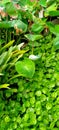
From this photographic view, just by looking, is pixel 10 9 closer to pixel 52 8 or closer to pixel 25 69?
pixel 52 8

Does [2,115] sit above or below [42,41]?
below

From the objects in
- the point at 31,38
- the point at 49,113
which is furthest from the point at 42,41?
the point at 49,113

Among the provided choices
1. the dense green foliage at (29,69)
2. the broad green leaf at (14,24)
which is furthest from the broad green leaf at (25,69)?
the broad green leaf at (14,24)

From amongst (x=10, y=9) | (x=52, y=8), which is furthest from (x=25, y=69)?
(x=52, y=8)

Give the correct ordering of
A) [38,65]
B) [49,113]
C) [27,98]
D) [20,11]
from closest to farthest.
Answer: [49,113] → [27,98] → [38,65] → [20,11]

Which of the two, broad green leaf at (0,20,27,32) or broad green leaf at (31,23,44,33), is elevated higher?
broad green leaf at (0,20,27,32)

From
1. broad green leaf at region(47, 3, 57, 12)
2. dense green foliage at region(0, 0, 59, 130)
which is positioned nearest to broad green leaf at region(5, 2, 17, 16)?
dense green foliage at region(0, 0, 59, 130)

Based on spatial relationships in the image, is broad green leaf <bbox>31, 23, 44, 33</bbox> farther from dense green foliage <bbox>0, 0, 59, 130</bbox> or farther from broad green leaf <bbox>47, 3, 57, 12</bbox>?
broad green leaf <bbox>47, 3, 57, 12</bbox>

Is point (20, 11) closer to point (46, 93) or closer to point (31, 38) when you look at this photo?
point (31, 38)
